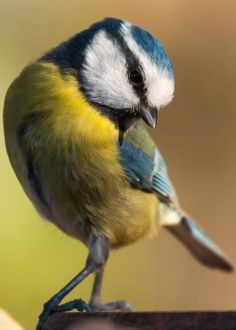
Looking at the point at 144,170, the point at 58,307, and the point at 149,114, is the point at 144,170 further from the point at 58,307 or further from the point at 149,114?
the point at 58,307

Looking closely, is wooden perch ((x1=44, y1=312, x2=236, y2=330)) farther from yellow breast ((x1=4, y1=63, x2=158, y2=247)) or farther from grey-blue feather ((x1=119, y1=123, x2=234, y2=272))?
grey-blue feather ((x1=119, y1=123, x2=234, y2=272))

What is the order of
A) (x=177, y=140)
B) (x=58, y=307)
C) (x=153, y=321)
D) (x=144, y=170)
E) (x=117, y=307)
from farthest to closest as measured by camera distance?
(x=177, y=140) < (x=144, y=170) < (x=117, y=307) < (x=58, y=307) < (x=153, y=321)

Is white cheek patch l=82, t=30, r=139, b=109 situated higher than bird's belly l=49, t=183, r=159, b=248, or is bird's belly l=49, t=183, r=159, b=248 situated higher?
white cheek patch l=82, t=30, r=139, b=109

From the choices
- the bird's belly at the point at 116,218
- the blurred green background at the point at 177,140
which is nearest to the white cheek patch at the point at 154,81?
the bird's belly at the point at 116,218

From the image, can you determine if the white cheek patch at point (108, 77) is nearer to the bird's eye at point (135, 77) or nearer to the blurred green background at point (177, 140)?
the bird's eye at point (135, 77)

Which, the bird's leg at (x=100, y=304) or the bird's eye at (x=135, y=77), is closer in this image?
the bird's eye at (x=135, y=77)

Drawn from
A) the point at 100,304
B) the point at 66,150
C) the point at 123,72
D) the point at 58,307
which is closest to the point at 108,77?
the point at 123,72

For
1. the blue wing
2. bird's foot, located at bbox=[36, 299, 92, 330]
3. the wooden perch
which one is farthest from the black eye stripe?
the wooden perch
